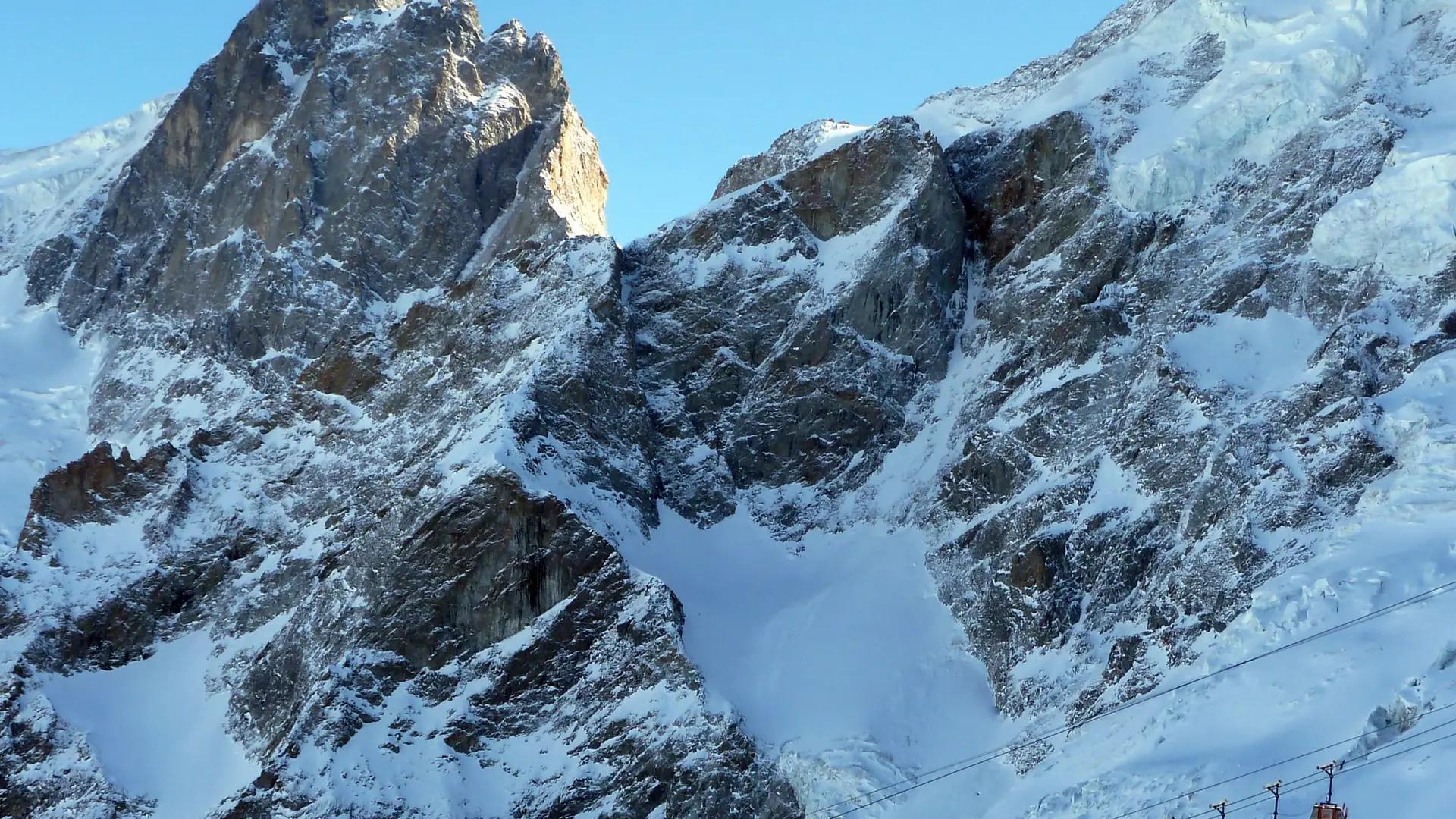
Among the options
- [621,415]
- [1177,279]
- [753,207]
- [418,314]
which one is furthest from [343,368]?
[1177,279]

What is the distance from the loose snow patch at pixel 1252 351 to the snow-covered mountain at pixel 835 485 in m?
0.21

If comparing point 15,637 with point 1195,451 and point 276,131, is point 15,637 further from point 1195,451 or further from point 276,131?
point 1195,451

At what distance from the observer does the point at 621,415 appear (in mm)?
105750

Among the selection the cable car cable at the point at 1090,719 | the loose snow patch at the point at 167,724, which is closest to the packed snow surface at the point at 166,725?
the loose snow patch at the point at 167,724

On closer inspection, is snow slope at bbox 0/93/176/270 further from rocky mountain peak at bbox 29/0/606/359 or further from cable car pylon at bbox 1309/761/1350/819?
cable car pylon at bbox 1309/761/1350/819

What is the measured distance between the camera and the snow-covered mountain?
82.0 metres

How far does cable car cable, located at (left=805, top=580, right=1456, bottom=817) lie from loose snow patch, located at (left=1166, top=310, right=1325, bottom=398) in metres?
15.7

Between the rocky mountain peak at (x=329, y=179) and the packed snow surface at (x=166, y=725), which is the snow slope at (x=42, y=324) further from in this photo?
the packed snow surface at (x=166, y=725)

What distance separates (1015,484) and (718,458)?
1873 centimetres

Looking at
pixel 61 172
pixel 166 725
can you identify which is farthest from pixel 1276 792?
pixel 61 172

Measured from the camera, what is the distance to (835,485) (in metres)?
106

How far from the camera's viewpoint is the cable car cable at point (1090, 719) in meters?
74.9

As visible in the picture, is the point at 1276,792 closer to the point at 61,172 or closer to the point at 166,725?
the point at 166,725

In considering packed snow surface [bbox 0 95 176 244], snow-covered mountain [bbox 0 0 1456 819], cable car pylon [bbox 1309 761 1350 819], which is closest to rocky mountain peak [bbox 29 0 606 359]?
snow-covered mountain [bbox 0 0 1456 819]
